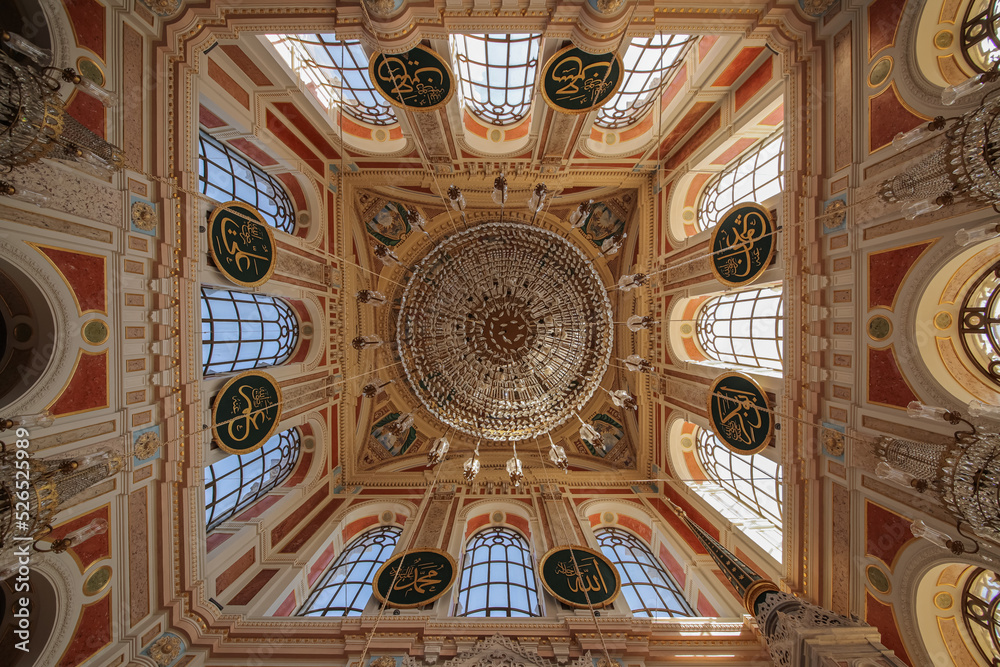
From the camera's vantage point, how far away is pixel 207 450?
7.99 m

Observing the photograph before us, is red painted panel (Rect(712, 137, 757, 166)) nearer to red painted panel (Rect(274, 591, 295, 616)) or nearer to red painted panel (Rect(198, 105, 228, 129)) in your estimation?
red painted panel (Rect(198, 105, 228, 129))

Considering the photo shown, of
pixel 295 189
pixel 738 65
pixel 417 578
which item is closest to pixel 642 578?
pixel 417 578

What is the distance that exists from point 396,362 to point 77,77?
33.8ft

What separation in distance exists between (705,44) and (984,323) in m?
7.63

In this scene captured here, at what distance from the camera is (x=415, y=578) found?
29.3 feet

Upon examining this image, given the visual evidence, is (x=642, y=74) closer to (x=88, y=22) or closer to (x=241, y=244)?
(x=241, y=244)

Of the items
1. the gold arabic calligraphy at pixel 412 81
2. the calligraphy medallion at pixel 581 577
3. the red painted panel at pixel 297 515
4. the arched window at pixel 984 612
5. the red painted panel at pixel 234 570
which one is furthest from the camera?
the red painted panel at pixel 297 515

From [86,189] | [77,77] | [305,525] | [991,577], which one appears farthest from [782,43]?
[305,525]

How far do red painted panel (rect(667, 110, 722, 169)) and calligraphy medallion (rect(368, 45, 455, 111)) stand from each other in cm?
658

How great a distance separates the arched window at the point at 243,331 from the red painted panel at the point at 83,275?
2236 millimetres

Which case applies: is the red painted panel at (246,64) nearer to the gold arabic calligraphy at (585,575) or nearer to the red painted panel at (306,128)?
the red painted panel at (306,128)

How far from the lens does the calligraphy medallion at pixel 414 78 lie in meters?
7.77
